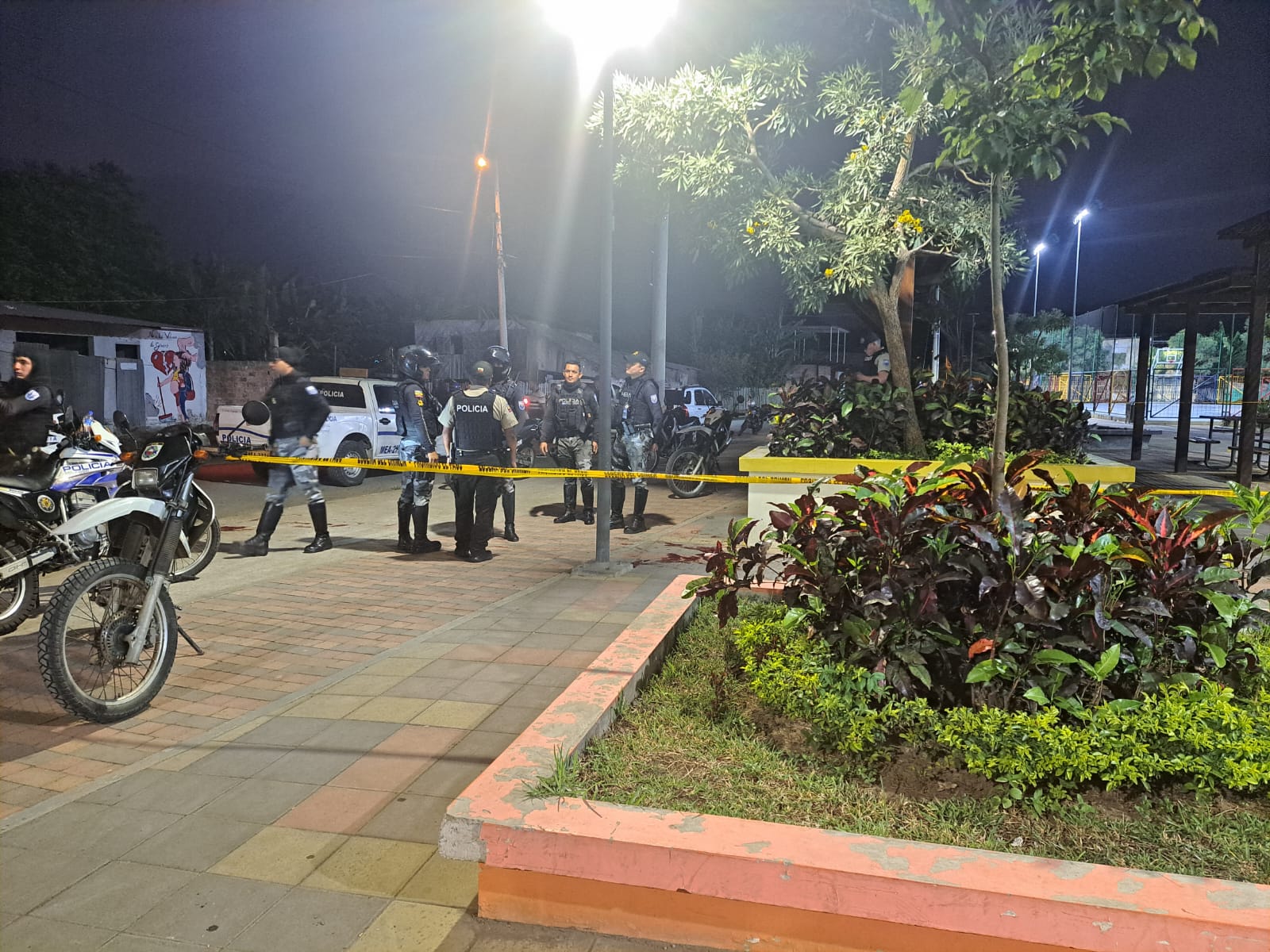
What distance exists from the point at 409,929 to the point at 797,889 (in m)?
1.14

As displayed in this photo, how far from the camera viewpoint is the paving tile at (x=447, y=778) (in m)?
3.43

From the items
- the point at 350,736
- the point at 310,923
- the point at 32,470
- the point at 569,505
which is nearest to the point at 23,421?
the point at 32,470

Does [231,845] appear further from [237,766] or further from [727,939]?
[727,939]

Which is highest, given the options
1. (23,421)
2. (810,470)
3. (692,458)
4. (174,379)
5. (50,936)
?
(174,379)

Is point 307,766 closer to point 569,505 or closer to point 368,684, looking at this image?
point 368,684

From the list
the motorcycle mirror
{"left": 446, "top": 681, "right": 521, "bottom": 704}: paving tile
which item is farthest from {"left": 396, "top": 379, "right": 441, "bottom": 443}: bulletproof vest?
{"left": 446, "top": 681, "right": 521, "bottom": 704}: paving tile

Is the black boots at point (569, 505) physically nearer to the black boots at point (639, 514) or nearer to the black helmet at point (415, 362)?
the black boots at point (639, 514)

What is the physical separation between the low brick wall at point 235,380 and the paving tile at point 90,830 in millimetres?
22919

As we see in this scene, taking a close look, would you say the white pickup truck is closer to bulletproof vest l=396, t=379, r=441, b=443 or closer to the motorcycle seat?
bulletproof vest l=396, t=379, r=441, b=443

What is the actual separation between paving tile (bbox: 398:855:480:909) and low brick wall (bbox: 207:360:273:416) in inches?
937

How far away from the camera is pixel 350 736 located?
3953 millimetres

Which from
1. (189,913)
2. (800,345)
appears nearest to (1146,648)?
(189,913)

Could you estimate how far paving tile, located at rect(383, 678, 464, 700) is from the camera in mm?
4461

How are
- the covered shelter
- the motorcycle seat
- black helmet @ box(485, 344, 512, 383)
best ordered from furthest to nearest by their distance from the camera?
the covered shelter < black helmet @ box(485, 344, 512, 383) < the motorcycle seat
